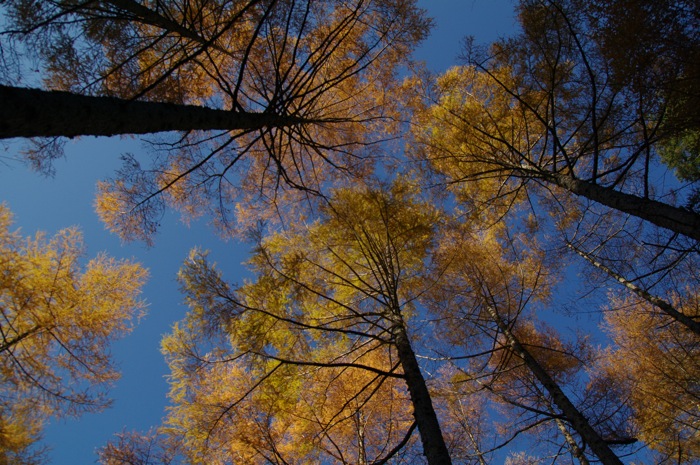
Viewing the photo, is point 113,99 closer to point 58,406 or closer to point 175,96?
point 175,96

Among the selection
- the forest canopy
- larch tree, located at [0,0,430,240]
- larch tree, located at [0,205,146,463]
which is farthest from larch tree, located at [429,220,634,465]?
larch tree, located at [0,205,146,463]

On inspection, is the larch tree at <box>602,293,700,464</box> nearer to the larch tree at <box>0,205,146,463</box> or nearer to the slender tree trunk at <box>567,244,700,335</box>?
the slender tree trunk at <box>567,244,700,335</box>

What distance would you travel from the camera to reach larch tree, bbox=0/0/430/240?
239 centimetres

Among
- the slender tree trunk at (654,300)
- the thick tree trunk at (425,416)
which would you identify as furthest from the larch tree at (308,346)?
the slender tree trunk at (654,300)

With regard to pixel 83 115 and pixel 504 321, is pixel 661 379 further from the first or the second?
pixel 83 115

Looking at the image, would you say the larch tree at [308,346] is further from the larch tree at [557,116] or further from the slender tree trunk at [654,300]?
the slender tree trunk at [654,300]

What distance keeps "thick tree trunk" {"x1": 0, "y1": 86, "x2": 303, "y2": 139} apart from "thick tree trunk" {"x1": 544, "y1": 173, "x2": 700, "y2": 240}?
3.87m

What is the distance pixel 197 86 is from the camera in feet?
20.8

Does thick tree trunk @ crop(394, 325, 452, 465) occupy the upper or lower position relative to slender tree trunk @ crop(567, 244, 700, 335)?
lower

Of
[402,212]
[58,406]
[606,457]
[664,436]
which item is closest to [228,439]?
[58,406]

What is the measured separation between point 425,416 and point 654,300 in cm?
497

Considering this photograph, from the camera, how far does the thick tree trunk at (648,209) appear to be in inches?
118

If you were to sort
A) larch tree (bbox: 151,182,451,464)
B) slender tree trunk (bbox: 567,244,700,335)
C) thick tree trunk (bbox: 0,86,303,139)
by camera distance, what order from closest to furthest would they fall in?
1. thick tree trunk (bbox: 0,86,303,139)
2. larch tree (bbox: 151,182,451,464)
3. slender tree trunk (bbox: 567,244,700,335)

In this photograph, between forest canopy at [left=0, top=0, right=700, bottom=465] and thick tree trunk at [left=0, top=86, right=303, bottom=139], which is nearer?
thick tree trunk at [left=0, top=86, right=303, bottom=139]
